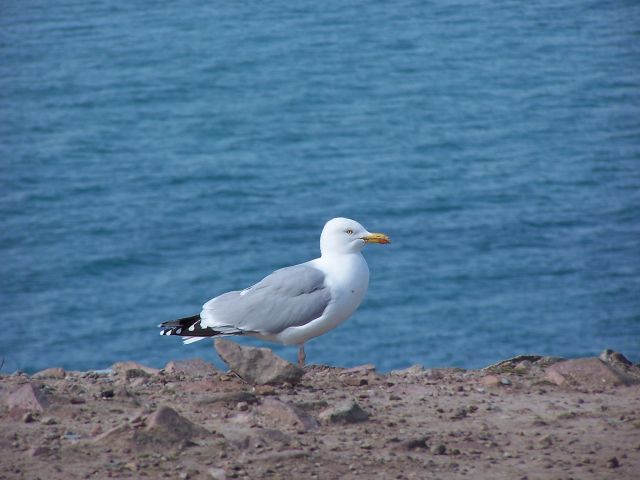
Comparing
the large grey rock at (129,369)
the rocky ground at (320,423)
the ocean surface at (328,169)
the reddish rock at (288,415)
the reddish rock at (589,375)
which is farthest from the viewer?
the ocean surface at (328,169)

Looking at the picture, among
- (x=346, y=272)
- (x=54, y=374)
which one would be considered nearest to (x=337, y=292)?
(x=346, y=272)

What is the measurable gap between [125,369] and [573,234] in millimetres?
25789

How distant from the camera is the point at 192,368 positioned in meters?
8.95

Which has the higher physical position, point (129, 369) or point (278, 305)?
point (278, 305)

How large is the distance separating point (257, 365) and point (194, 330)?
1360 millimetres

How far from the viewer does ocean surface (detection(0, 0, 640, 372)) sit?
1177 inches

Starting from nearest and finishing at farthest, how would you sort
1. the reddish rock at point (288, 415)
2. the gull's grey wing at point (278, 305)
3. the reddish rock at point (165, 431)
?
the reddish rock at point (165, 431)
the reddish rock at point (288, 415)
the gull's grey wing at point (278, 305)

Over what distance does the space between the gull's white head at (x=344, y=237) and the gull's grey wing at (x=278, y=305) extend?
0.29 meters

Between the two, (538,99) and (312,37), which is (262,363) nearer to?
(538,99)

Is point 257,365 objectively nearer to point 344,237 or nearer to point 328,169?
point 344,237

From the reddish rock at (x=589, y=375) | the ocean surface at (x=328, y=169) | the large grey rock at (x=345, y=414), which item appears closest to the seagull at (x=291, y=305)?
the reddish rock at (x=589, y=375)

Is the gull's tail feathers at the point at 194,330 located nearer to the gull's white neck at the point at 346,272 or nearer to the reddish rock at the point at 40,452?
the gull's white neck at the point at 346,272

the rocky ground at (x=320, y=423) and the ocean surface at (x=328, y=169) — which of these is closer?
the rocky ground at (x=320, y=423)

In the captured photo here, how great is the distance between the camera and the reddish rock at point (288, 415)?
706 centimetres
